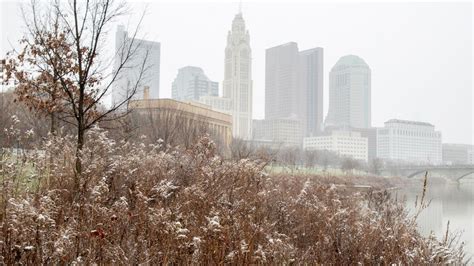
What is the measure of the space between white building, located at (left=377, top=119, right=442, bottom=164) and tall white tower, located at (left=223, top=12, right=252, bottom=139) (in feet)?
148

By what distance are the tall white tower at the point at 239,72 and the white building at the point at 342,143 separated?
2408cm

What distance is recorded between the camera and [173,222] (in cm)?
416

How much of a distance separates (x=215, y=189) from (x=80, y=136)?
7.94 feet

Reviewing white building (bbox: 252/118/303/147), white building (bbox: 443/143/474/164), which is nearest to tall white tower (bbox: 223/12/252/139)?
white building (bbox: 252/118/303/147)

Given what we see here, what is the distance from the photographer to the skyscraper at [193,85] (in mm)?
189625

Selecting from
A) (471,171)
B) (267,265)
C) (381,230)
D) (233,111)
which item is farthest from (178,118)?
(233,111)

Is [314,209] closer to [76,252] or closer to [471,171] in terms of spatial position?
[76,252]

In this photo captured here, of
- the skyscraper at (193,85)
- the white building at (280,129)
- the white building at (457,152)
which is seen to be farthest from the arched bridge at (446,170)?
the skyscraper at (193,85)

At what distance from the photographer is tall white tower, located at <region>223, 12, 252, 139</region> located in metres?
149

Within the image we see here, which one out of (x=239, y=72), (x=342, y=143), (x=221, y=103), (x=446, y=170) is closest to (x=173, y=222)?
(x=446, y=170)

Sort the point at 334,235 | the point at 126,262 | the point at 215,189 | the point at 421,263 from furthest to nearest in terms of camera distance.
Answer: the point at 215,189 → the point at 334,235 → the point at 421,263 → the point at 126,262

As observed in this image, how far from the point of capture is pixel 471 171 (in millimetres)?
57312

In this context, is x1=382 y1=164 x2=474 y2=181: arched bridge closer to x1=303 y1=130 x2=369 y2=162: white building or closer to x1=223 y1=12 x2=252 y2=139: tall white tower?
x1=303 y1=130 x2=369 y2=162: white building

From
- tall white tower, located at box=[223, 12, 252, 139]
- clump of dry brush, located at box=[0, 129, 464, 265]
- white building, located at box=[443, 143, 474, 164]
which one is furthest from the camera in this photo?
tall white tower, located at box=[223, 12, 252, 139]
